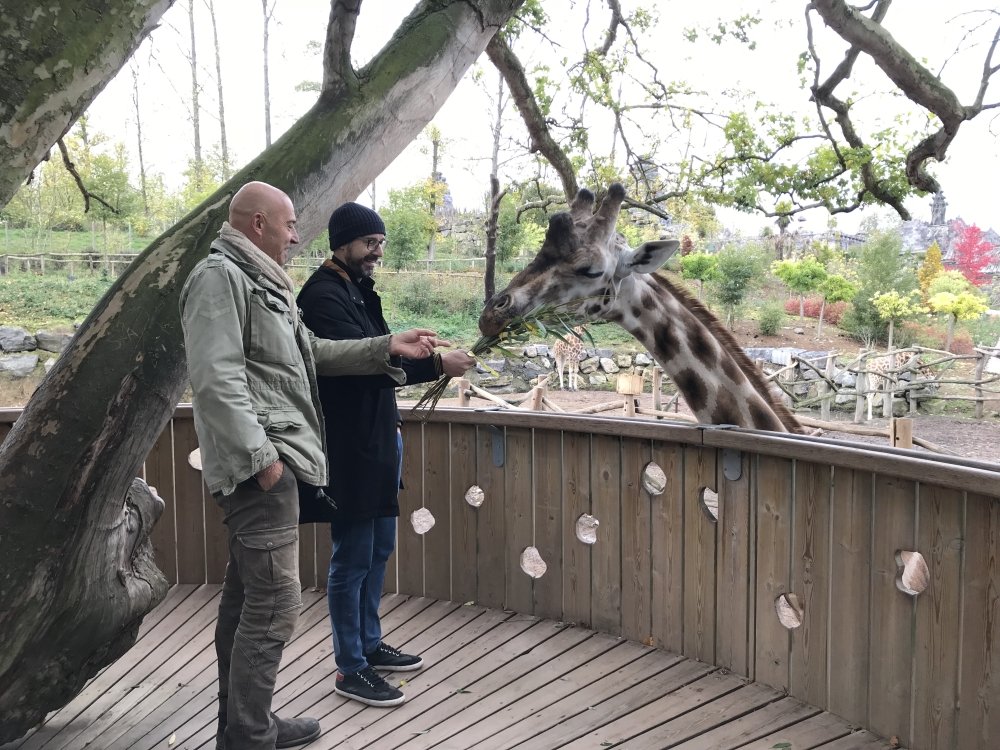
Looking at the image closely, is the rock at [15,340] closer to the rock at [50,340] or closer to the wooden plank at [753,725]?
the rock at [50,340]

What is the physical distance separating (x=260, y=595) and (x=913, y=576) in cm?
203

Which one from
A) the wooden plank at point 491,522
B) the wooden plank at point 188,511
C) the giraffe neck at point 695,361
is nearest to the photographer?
the giraffe neck at point 695,361

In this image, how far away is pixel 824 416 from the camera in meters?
15.2

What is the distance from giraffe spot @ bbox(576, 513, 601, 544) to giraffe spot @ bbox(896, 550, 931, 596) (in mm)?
1393

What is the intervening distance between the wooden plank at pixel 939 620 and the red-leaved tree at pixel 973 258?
2638 centimetres

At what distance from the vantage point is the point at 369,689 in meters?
3.20

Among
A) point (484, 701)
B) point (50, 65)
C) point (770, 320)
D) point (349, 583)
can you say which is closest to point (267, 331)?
point (50, 65)

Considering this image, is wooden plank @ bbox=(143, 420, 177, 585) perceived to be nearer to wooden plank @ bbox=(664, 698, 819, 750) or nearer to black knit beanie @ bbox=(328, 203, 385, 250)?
black knit beanie @ bbox=(328, 203, 385, 250)

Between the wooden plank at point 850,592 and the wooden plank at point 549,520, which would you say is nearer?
the wooden plank at point 850,592

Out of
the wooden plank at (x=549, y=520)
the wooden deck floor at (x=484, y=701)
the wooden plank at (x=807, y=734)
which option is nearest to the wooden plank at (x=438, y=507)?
the wooden deck floor at (x=484, y=701)

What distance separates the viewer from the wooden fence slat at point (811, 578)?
2.98m

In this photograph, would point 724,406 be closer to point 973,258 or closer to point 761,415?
point 761,415

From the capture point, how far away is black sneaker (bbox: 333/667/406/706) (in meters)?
3.18

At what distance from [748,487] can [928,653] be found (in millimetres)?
→ 871
